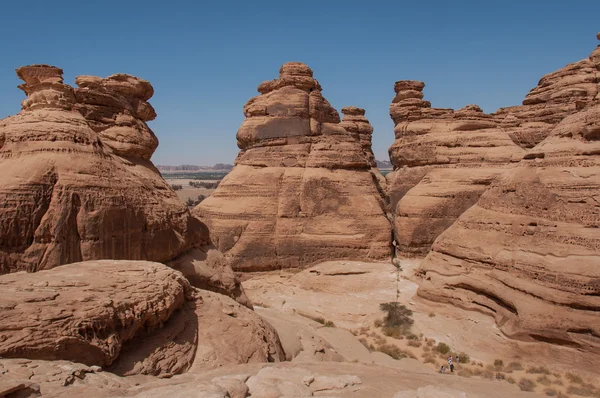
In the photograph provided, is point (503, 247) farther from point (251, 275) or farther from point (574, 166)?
point (251, 275)

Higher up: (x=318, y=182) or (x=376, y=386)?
(x=318, y=182)

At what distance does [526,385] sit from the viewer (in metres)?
10.1

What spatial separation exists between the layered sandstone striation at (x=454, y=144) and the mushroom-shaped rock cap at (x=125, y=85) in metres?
12.2

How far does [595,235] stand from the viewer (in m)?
11.4

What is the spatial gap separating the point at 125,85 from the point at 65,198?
6.05 metres

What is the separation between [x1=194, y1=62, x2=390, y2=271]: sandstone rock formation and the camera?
63.6ft

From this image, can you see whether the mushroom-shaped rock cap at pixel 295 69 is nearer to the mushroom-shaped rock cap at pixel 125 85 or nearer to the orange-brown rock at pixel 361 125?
the mushroom-shaped rock cap at pixel 125 85

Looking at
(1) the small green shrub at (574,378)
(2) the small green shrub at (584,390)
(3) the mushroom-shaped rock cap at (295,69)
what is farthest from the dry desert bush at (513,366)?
(3) the mushroom-shaped rock cap at (295,69)

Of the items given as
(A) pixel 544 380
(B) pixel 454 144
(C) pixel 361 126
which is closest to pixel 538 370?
(A) pixel 544 380

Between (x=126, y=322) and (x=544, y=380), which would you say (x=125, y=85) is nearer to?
(x=126, y=322)

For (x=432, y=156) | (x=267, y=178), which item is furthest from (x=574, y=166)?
(x=267, y=178)

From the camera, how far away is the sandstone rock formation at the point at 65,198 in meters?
8.17

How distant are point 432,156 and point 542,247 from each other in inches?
398

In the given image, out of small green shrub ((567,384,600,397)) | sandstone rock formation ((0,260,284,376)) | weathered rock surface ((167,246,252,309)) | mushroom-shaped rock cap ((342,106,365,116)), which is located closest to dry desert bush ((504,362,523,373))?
small green shrub ((567,384,600,397))
